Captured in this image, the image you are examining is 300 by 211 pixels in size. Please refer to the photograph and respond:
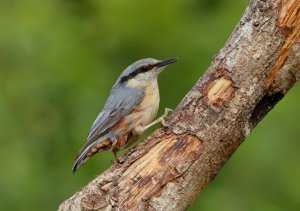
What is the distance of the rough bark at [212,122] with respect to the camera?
17.3 ft

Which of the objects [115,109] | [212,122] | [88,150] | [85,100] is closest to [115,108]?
[115,109]

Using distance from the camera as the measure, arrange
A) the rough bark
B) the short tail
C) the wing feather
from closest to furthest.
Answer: the rough bark < the short tail < the wing feather

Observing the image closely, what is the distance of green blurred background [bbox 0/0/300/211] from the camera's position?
824 cm

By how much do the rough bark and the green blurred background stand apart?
267cm

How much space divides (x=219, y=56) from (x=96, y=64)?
379cm

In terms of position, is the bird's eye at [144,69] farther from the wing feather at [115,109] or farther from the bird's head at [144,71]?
the wing feather at [115,109]

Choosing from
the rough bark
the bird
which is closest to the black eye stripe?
the bird

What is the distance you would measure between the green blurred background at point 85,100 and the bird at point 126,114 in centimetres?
154

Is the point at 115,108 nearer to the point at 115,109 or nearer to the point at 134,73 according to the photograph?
the point at 115,109

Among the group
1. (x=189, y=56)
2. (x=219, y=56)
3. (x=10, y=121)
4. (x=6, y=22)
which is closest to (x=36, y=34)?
(x=6, y=22)

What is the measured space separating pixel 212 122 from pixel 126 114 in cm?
119

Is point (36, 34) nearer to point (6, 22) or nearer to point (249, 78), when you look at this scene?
point (6, 22)

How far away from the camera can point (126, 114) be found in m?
6.34

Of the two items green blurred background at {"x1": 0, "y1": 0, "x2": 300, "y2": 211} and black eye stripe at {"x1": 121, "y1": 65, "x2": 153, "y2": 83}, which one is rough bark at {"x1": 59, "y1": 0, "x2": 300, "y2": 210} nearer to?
black eye stripe at {"x1": 121, "y1": 65, "x2": 153, "y2": 83}
